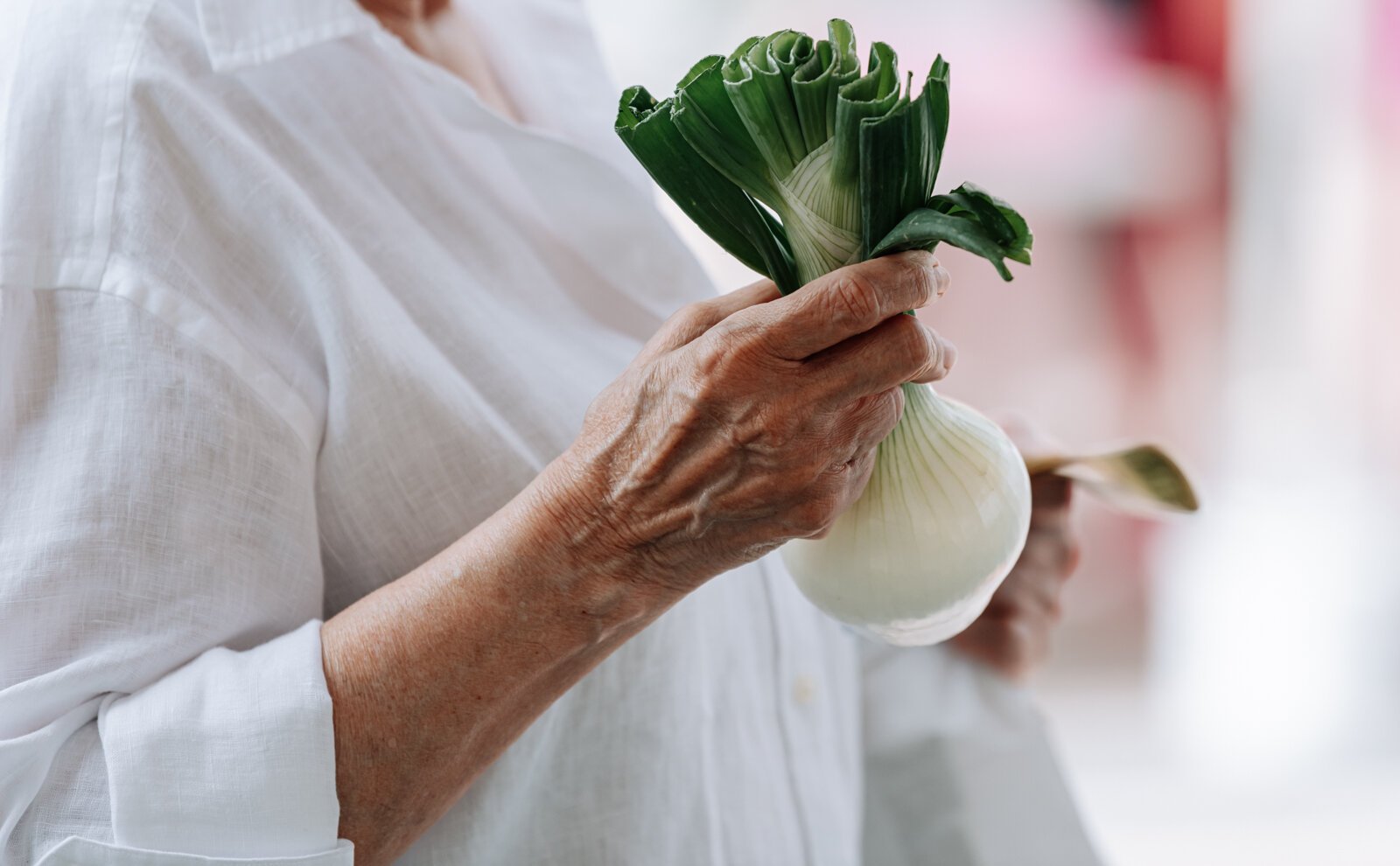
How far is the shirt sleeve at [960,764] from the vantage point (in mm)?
896

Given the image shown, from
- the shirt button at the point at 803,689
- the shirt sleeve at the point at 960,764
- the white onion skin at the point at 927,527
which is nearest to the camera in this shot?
the white onion skin at the point at 927,527

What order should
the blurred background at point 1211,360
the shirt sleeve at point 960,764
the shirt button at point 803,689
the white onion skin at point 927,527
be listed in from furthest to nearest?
1. the blurred background at point 1211,360
2. the shirt sleeve at point 960,764
3. the shirt button at point 803,689
4. the white onion skin at point 927,527

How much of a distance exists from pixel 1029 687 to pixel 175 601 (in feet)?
2.21

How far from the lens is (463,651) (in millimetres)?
523

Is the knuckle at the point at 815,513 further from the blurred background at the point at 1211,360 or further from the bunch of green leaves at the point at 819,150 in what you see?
the blurred background at the point at 1211,360

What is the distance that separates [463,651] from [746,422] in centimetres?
19

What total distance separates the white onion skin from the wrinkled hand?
3cm

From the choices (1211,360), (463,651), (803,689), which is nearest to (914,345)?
(463,651)

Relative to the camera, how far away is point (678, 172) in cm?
49

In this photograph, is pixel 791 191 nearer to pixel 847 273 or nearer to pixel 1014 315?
pixel 847 273

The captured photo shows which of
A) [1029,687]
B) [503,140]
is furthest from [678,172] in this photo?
[1029,687]

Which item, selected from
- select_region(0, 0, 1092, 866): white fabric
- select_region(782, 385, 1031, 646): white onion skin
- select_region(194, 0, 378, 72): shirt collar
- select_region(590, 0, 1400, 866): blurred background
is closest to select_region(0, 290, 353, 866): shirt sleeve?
select_region(0, 0, 1092, 866): white fabric

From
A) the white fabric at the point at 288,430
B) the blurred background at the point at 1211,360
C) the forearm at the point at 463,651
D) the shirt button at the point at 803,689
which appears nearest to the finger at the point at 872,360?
the forearm at the point at 463,651

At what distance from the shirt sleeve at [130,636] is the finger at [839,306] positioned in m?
0.29
